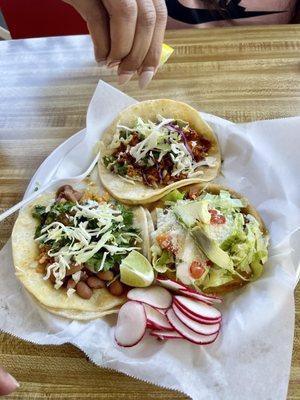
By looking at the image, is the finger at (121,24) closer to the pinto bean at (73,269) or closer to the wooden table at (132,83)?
the wooden table at (132,83)

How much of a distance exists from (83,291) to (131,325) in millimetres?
332

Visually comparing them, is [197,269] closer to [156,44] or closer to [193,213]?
[193,213]

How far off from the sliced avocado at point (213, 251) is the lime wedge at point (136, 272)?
10.0 inches

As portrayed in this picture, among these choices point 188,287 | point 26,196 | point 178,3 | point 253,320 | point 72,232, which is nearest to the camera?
point 253,320

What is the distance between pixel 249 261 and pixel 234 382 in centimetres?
57

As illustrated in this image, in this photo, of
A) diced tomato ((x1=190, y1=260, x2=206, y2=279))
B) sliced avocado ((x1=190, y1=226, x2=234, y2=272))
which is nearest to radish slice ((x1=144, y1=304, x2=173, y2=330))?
diced tomato ((x1=190, y1=260, x2=206, y2=279))

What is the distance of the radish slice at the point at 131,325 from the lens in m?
1.81

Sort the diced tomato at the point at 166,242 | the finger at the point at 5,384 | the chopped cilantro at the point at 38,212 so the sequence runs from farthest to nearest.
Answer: the chopped cilantro at the point at 38,212
the diced tomato at the point at 166,242
the finger at the point at 5,384

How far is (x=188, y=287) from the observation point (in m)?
2.00

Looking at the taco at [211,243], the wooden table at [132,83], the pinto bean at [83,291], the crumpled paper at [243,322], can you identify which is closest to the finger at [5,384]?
the crumpled paper at [243,322]

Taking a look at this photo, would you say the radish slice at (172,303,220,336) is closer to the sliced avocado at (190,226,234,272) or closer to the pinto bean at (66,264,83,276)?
the sliced avocado at (190,226,234,272)

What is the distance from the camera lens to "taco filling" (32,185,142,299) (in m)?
2.08

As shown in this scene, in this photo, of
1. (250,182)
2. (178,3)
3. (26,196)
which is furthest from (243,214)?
(178,3)

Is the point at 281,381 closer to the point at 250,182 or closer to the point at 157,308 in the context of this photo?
the point at 157,308
